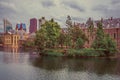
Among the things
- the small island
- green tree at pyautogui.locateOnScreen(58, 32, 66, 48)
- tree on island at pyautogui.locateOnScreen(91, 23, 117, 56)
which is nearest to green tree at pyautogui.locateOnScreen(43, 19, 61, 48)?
the small island

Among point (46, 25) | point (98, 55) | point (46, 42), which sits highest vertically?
point (46, 25)

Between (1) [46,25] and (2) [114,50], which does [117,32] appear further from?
(1) [46,25]

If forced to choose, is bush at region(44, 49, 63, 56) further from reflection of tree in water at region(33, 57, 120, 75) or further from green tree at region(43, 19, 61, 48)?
reflection of tree in water at region(33, 57, 120, 75)

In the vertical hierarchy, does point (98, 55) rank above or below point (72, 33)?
below

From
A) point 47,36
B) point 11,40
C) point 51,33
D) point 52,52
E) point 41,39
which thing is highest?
point 51,33

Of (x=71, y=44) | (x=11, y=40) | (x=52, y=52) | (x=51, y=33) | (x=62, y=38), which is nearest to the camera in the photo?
(x=52, y=52)

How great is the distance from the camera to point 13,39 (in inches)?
6683

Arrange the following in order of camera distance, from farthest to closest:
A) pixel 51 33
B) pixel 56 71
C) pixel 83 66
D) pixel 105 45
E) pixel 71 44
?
pixel 71 44, pixel 51 33, pixel 105 45, pixel 83 66, pixel 56 71

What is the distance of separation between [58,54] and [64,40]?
1222 cm

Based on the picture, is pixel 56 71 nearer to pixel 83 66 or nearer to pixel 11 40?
pixel 83 66

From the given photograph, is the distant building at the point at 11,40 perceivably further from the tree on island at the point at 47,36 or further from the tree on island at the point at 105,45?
the tree on island at the point at 105,45

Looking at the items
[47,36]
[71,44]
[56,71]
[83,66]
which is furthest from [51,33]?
[56,71]

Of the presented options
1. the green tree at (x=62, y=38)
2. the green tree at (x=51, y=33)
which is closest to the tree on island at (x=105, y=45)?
the green tree at (x=62, y=38)

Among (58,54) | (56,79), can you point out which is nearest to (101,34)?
(58,54)
